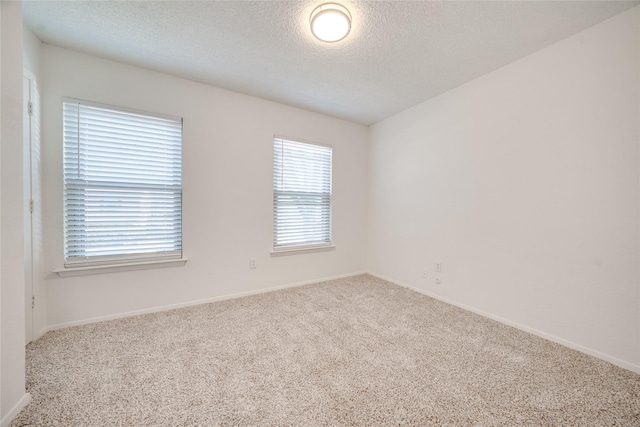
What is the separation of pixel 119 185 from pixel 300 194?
82.8 inches

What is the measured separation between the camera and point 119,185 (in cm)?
247

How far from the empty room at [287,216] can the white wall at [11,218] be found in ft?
0.05

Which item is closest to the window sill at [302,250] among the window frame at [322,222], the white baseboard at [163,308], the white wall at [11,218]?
the window frame at [322,222]

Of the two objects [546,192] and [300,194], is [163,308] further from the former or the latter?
[546,192]

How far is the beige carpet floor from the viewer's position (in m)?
1.37

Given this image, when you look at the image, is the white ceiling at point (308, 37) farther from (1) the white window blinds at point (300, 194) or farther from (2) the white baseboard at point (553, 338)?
(2) the white baseboard at point (553, 338)

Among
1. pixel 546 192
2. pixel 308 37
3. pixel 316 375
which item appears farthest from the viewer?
pixel 546 192

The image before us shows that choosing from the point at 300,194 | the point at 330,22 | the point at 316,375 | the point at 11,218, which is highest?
the point at 330,22

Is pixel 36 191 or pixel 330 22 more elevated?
pixel 330 22

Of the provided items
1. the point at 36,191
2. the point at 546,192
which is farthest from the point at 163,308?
the point at 546,192

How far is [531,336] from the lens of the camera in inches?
88.0

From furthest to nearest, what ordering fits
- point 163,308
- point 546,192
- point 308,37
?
point 163,308 < point 546,192 < point 308,37

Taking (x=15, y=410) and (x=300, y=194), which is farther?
(x=300, y=194)

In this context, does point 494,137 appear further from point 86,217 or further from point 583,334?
point 86,217
